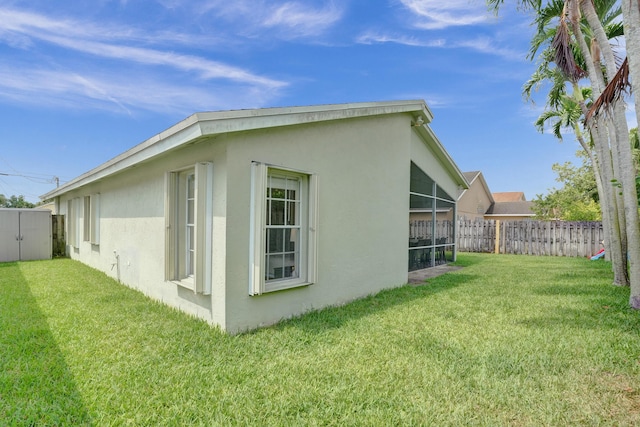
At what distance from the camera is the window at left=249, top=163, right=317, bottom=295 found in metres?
4.72

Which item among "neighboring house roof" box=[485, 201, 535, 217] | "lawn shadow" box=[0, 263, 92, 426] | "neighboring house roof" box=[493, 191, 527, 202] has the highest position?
"neighboring house roof" box=[493, 191, 527, 202]

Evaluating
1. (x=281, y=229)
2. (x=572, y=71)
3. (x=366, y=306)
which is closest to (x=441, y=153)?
(x=572, y=71)

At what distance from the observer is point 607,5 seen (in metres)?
9.53

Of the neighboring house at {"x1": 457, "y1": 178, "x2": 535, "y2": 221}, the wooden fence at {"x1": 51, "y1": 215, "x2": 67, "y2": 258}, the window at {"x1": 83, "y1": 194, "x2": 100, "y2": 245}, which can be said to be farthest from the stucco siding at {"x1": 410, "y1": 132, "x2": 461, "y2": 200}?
the wooden fence at {"x1": 51, "y1": 215, "x2": 67, "y2": 258}

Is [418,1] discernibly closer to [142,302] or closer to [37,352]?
[142,302]

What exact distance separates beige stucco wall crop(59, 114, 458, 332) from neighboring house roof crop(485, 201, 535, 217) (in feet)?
86.4

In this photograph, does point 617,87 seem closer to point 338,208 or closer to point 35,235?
point 338,208

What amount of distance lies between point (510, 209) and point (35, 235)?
34596 mm

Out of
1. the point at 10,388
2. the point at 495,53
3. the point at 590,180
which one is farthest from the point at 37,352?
the point at 590,180

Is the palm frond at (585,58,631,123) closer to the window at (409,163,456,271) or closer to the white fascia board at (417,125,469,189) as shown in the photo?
the white fascia board at (417,125,469,189)

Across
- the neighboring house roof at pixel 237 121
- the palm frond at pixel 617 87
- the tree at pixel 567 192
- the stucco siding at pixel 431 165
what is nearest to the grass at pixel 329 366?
the neighboring house roof at pixel 237 121

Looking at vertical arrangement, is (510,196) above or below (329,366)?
above

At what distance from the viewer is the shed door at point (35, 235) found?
12805mm

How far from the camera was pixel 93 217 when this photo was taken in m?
10.4
